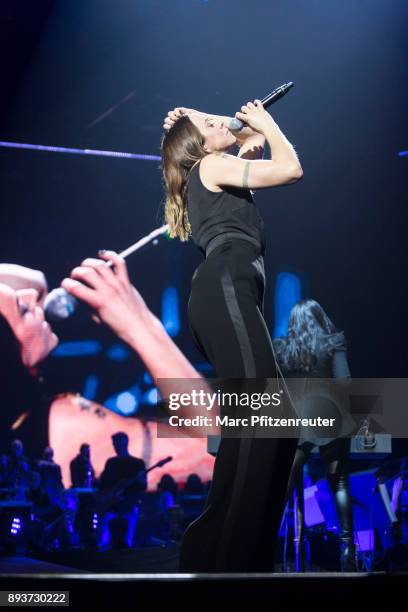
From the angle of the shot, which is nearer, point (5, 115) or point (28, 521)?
point (28, 521)

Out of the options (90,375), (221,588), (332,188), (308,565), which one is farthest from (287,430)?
(332,188)

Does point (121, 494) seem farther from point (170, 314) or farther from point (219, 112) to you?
point (219, 112)

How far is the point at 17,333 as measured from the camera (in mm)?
5008

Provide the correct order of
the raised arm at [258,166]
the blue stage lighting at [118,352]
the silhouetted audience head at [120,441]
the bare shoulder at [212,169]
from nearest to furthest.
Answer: the raised arm at [258,166] < the bare shoulder at [212,169] < the silhouetted audience head at [120,441] < the blue stage lighting at [118,352]

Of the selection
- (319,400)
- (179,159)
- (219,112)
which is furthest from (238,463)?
(219,112)

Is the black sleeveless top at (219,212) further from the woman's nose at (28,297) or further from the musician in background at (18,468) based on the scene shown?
the musician in background at (18,468)

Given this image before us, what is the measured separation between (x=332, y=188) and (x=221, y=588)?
458cm

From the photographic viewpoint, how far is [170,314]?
4980 mm

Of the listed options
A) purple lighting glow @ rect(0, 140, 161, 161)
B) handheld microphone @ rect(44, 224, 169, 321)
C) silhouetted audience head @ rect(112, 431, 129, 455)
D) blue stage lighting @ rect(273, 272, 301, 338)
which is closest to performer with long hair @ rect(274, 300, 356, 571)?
blue stage lighting @ rect(273, 272, 301, 338)

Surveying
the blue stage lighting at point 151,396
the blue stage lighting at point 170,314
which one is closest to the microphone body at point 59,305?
the blue stage lighting at point 170,314

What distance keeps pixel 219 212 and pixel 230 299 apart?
30 centimetres

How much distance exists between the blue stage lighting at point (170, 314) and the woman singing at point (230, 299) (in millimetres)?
2721

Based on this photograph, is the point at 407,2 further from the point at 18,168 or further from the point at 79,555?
the point at 79,555

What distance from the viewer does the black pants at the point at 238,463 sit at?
1.68 m
